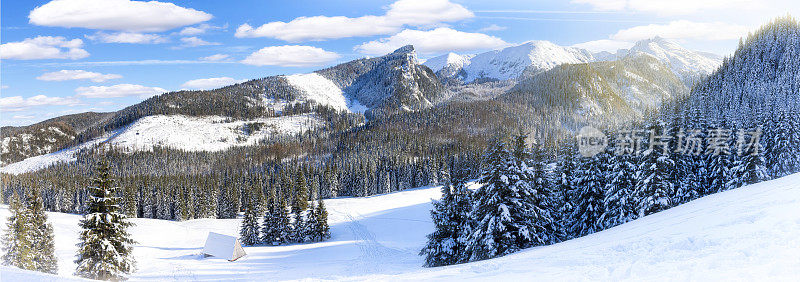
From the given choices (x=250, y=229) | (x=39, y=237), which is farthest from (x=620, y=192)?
(x=250, y=229)

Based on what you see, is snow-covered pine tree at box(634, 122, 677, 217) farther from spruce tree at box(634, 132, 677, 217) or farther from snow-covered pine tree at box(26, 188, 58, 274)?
snow-covered pine tree at box(26, 188, 58, 274)

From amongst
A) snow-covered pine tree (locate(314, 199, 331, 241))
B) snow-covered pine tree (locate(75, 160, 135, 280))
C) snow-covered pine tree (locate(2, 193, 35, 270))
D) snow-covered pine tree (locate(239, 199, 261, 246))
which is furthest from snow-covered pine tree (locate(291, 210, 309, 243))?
snow-covered pine tree (locate(75, 160, 135, 280))

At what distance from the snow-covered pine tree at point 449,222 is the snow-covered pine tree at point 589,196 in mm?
10268

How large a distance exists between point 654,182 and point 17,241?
5112 cm

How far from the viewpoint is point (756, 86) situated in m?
136

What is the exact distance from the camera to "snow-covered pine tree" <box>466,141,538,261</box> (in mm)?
22203

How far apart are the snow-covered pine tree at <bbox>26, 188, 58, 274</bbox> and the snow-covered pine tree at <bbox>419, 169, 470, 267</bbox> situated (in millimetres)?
34330

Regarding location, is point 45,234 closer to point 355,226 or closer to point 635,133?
point 355,226

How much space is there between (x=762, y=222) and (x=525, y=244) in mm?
11755

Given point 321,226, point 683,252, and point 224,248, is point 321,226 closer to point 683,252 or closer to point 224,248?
point 224,248

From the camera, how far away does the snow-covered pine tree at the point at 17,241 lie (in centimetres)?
3225

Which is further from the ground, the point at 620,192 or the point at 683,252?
the point at 683,252

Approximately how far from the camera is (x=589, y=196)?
3108cm

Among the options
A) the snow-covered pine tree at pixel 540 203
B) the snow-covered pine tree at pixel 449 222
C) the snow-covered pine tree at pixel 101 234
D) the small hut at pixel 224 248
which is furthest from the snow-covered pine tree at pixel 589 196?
the small hut at pixel 224 248
